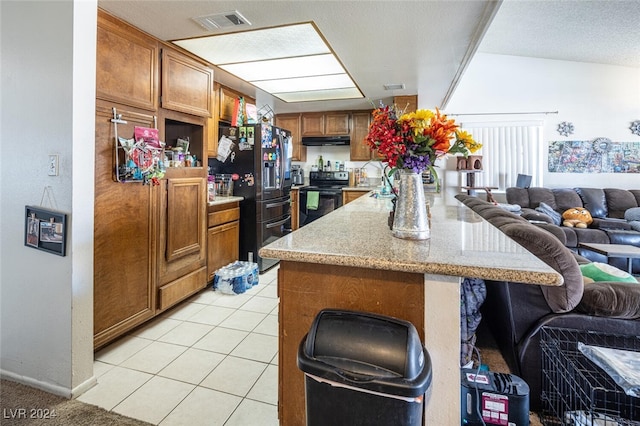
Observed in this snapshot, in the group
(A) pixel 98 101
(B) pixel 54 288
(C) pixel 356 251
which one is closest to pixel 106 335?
(B) pixel 54 288

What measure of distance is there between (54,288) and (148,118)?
1293mm

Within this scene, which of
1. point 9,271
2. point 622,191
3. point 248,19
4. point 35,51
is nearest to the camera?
point 35,51

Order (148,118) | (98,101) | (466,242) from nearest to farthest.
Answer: (466,242) → (98,101) → (148,118)

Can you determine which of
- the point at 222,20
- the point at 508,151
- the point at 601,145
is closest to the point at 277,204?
the point at 222,20

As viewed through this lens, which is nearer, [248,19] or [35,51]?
[35,51]

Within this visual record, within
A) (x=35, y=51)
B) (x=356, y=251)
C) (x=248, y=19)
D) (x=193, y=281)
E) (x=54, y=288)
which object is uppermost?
(x=248, y=19)

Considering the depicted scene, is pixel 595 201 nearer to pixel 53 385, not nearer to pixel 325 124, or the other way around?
pixel 325 124

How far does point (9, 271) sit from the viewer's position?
1783 mm

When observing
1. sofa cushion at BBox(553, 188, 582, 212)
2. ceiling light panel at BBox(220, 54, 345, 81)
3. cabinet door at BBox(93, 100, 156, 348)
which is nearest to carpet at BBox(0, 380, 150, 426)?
cabinet door at BBox(93, 100, 156, 348)

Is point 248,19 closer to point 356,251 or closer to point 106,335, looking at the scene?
point 356,251

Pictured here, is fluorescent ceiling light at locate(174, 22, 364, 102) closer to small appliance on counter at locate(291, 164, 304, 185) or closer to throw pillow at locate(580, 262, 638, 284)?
small appliance on counter at locate(291, 164, 304, 185)

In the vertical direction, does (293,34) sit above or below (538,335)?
above

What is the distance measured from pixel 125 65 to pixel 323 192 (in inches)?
131

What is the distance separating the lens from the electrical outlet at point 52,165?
161cm
